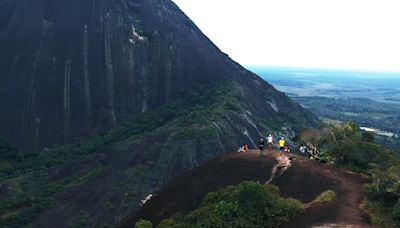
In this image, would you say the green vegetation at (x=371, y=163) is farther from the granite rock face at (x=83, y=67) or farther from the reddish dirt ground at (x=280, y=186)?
the granite rock face at (x=83, y=67)

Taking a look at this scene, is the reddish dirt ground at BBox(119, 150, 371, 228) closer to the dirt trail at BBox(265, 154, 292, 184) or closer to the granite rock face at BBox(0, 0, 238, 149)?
the dirt trail at BBox(265, 154, 292, 184)

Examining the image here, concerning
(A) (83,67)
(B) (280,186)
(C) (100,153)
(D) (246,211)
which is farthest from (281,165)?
(A) (83,67)

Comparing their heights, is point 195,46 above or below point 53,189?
above

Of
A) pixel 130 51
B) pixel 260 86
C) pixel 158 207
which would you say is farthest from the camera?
pixel 260 86

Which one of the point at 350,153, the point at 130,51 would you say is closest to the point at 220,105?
the point at 130,51

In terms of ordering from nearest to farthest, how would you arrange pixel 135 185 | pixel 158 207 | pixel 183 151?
pixel 158 207 → pixel 135 185 → pixel 183 151

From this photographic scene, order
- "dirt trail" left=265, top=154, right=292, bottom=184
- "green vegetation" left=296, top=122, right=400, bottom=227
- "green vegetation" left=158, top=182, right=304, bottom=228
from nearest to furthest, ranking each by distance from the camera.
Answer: "green vegetation" left=158, top=182, right=304, bottom=228
"green vegetation" left=296, top=122, right=400, bottom=227
"dirt trail" left=265, top=154, right=292, bottom=184

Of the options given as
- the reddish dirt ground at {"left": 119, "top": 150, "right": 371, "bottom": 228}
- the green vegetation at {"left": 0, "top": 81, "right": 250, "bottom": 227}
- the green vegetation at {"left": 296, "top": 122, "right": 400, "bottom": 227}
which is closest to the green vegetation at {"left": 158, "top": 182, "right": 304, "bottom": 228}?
the reddish dirt ground at {"left": 119, "top": 150, "right": 371, "bottom": 228}

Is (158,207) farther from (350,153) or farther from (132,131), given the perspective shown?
(132,131)
